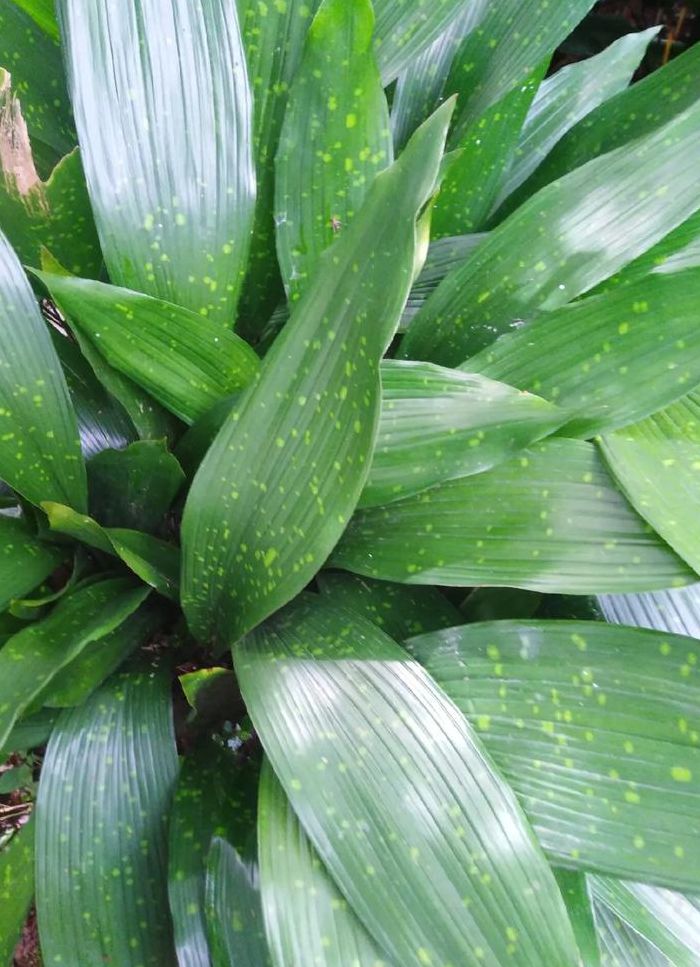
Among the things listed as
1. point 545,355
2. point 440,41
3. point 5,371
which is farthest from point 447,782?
point 440,41

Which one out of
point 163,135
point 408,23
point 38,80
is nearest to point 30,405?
point 163,135

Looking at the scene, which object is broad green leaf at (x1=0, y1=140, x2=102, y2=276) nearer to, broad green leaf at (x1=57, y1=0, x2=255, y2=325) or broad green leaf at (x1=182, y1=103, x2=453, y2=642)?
broad green leaf at (x1=57, y1=0, x2=255, y2=325)

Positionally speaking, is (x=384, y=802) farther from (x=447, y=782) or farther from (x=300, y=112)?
(x=300, y=112)

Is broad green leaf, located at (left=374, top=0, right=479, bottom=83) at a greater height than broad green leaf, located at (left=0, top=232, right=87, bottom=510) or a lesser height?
greater

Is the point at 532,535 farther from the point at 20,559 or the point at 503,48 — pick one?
the point at 503,48

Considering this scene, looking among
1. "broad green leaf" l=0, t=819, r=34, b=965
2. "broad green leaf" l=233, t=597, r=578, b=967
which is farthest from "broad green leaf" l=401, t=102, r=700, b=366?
"broad green leaf" l=0, t=819, r=34, b=965

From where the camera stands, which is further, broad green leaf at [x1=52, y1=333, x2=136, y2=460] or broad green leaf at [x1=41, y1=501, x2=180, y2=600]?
broad green leaf at [x1=52, y1=333, x2=136, y2=460]

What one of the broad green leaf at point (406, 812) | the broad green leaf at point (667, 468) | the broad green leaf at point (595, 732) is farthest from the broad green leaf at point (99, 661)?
the broad green leaf at point (667, 468)
